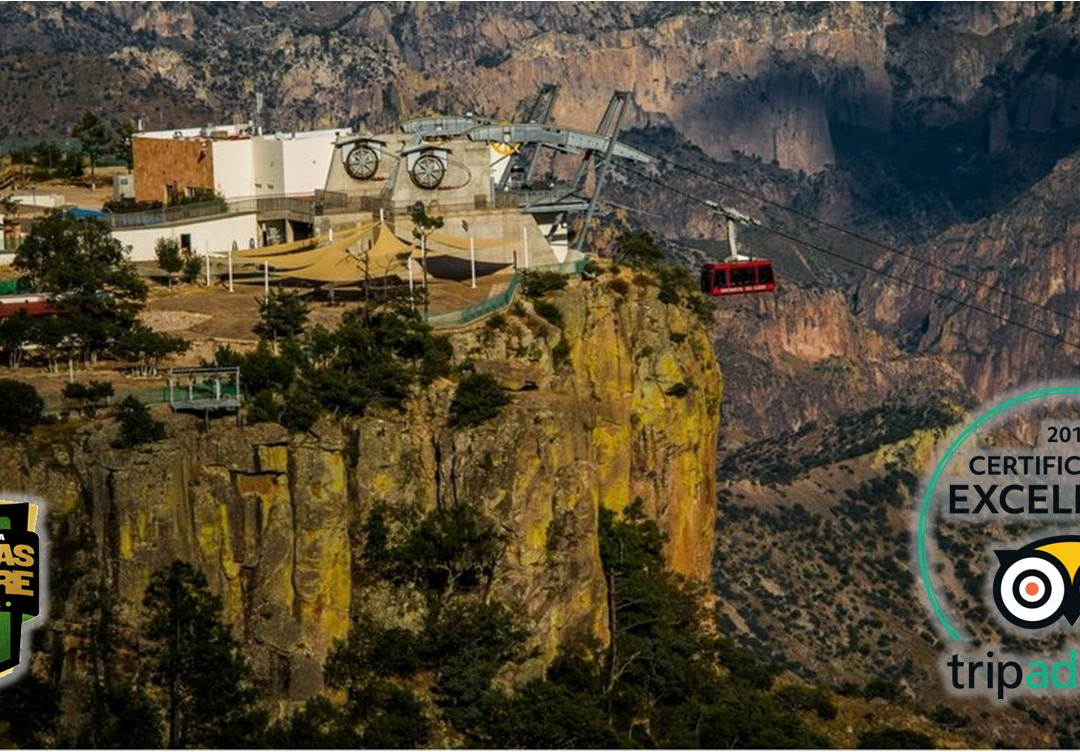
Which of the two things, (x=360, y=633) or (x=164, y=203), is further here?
(x=164, y=203)

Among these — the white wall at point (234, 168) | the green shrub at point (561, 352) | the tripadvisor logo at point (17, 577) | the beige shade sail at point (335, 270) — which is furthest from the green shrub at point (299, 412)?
A: the white wall at point (234, 168)

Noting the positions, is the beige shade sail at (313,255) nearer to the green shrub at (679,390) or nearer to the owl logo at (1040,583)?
the green shrub at (679,390)

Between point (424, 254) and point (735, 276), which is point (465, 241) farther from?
point (735, 276)

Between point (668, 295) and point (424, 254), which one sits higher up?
point (424, 254)

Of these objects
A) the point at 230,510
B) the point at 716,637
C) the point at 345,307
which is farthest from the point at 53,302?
the point at 716,637

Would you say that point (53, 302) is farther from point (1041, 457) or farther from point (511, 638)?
point (1041, 457)

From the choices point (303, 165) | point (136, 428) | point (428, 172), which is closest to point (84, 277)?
point (428, 172)

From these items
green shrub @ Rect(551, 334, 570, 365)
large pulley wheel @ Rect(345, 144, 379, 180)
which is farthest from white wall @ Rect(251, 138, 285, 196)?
green shrub @ Rect(551, 334, 570, 365)
